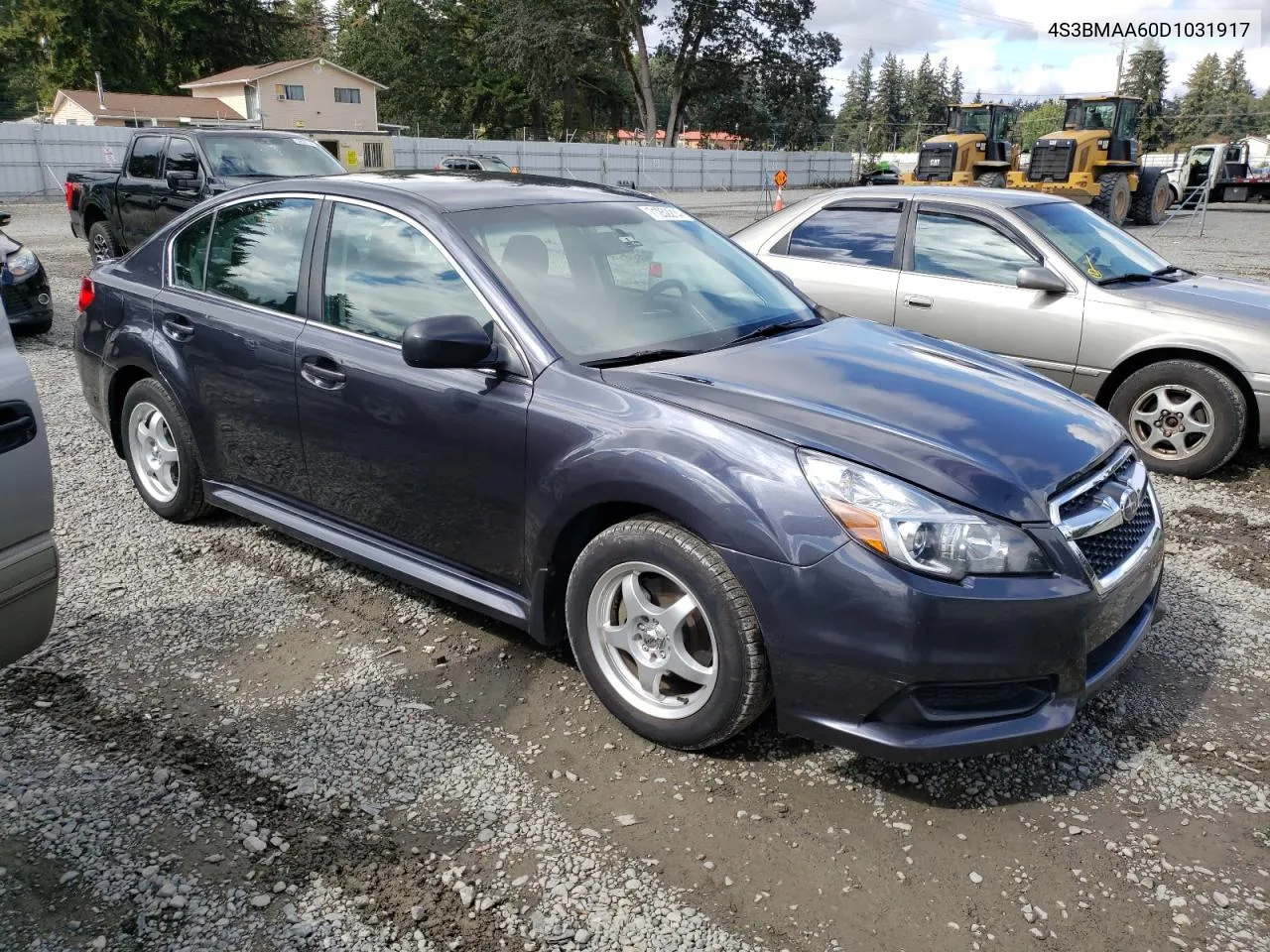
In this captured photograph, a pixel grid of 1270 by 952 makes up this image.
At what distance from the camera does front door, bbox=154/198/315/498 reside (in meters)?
4.02

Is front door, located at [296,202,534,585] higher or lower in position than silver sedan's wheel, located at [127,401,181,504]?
higher

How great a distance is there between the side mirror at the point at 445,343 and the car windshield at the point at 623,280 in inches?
10.3

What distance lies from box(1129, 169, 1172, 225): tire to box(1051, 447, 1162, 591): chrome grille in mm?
25308

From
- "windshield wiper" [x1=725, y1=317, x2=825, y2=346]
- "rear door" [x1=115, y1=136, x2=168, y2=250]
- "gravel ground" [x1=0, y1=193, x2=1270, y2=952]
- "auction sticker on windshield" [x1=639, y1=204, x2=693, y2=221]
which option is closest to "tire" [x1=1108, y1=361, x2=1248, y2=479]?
"gravel ground" [x1=0, y1=193, x2=1270, y2=952]

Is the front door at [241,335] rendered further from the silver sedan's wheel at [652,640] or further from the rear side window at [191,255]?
the silver sedan's wheel at [652,640]

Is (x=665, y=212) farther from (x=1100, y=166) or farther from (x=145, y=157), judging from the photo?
(x=1100, y=166)

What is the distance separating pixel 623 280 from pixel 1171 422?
3.90 metres

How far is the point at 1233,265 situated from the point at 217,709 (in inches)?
718

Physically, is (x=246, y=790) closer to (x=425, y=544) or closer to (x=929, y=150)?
(x=425, y=544)

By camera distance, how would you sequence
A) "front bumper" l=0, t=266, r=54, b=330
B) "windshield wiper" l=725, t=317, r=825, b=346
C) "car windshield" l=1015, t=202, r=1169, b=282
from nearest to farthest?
"windshield wiper" l=725, t=317, r=825, b=346
"car windshield" l=1015, t=202, r=1169, b=282
"front bumper" l=0, t=266, r=54, b=330

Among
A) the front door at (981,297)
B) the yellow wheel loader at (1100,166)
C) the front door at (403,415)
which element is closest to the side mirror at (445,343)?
the front door at (403,415)

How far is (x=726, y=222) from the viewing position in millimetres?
26125

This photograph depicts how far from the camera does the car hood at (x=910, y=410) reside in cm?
277

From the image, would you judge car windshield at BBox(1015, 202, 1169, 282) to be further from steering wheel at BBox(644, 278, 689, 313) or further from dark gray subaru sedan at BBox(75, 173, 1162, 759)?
steering wheel at BBox(644, 278, 689, 313)
